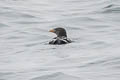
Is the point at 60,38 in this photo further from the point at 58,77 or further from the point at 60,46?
the point at 58,77

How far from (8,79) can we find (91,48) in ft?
12.4

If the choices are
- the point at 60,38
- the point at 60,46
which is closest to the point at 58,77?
the point at 60,46

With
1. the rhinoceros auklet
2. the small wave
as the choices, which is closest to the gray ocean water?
the small wave

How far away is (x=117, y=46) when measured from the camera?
15.5m

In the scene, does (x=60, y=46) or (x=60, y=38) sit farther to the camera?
(x=60, y=38)

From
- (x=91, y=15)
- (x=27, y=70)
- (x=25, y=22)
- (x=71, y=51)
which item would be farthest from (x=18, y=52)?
(x=91, y=15)

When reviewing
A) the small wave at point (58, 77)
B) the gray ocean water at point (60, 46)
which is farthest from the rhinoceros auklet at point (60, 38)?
the small wave at point (58, 77)

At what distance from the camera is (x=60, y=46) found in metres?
15.7

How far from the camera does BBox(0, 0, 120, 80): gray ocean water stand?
1287 cm

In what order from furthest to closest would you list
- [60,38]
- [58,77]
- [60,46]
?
[60,38]
[60,46]
[58,77]

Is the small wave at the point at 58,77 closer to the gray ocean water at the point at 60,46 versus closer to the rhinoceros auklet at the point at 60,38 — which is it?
the gray ocean water at the point at 60,46

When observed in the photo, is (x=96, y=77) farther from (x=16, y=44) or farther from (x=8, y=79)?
(x=16, y=44)

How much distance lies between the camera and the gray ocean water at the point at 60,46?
12.9 metres

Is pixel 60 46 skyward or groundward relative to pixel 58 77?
skyward
